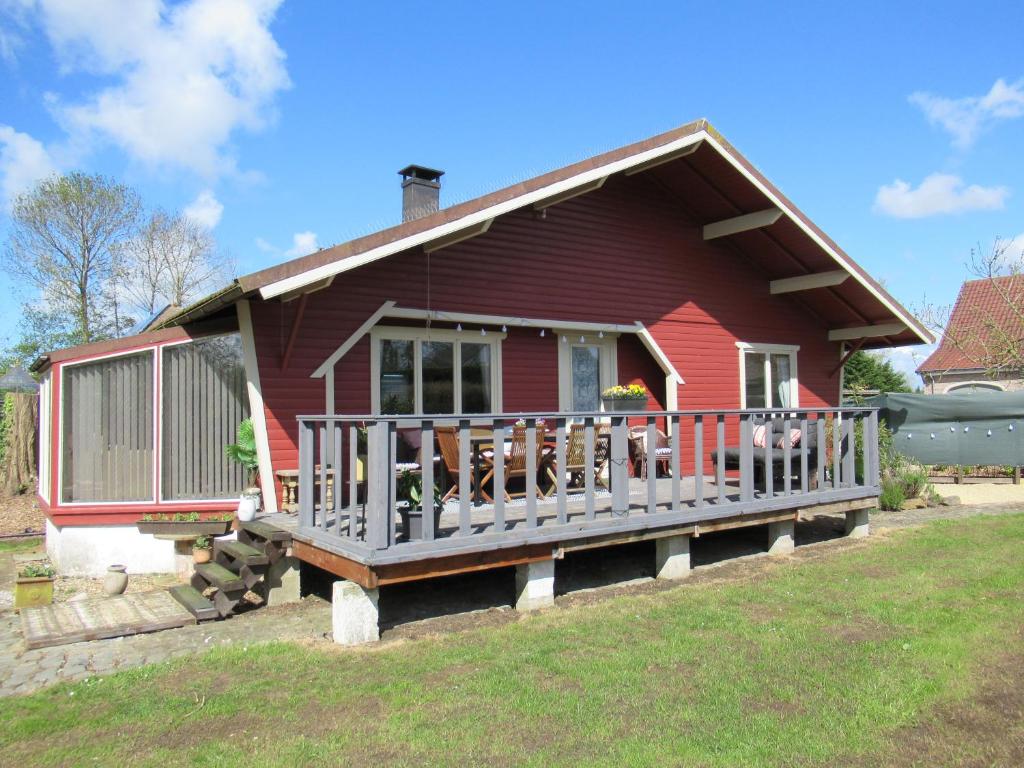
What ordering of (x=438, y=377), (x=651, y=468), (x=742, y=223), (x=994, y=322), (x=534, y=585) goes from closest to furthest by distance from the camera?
(x=534, y=585) < (x=651, y=468) < (x=438, y=377) < (x=742, y=223) < (x=994, y=322)

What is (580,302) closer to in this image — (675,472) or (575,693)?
(675,472)

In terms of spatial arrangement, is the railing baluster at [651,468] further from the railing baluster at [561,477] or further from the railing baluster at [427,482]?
the railing baluster at [427,482]

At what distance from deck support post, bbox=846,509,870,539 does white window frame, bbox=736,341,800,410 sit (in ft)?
7.85

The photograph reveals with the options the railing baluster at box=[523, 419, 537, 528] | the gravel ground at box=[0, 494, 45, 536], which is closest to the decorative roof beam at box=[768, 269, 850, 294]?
the railing baluster at box=[523, 419, 537, 528]

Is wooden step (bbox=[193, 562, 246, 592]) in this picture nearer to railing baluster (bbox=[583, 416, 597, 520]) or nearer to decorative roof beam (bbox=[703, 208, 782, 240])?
railing baluster (bbox=[583, 416, 597, 520])

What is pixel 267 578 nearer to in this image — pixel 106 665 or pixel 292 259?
pixel 106 665

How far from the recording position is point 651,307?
33.5 ft

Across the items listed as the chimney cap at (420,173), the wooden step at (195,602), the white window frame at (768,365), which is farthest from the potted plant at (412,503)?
the white window frame at (768,365)

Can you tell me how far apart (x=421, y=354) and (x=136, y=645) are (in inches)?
166

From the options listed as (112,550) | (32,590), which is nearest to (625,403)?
(112,550)

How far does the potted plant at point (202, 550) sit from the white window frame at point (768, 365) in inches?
286

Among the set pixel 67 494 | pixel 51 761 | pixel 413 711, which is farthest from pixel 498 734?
pixel 67 494

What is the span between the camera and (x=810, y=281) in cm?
1081

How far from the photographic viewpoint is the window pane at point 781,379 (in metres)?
11.7
